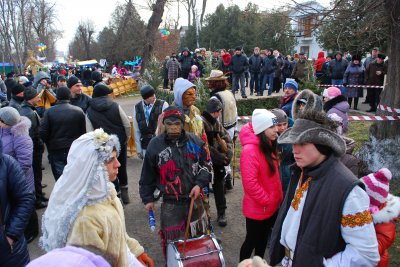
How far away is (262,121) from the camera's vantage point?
135 inches

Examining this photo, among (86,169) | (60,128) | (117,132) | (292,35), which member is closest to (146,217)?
(117,132)

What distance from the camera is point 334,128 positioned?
2.14m

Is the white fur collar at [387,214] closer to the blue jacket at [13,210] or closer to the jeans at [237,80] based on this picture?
the blue jacket at [13,210]

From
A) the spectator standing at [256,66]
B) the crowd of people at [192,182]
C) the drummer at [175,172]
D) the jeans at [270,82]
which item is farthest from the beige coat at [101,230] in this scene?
the spectator standing at [256,66]

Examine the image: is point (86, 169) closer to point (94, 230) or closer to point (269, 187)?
point (94, 230)

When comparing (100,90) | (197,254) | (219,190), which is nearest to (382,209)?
(197,254)

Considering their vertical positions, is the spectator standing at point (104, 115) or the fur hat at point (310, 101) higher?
the fur hat at point (310, 101)

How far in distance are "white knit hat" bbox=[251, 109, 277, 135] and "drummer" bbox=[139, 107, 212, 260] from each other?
2.01ft

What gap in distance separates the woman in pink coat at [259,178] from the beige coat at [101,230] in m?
1.43

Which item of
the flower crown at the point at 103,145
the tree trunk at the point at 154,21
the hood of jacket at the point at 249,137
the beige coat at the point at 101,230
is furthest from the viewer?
the tree trunk at the point at 154,21

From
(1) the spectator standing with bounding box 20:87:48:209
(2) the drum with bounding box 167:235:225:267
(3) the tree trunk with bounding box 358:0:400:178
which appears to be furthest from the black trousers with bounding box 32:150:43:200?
(3) the tree trunk with bounding box 358:0:400:178

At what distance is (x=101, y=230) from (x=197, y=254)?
113 cm

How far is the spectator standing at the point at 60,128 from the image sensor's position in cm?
523

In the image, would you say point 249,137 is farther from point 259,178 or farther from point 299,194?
point 299,194
